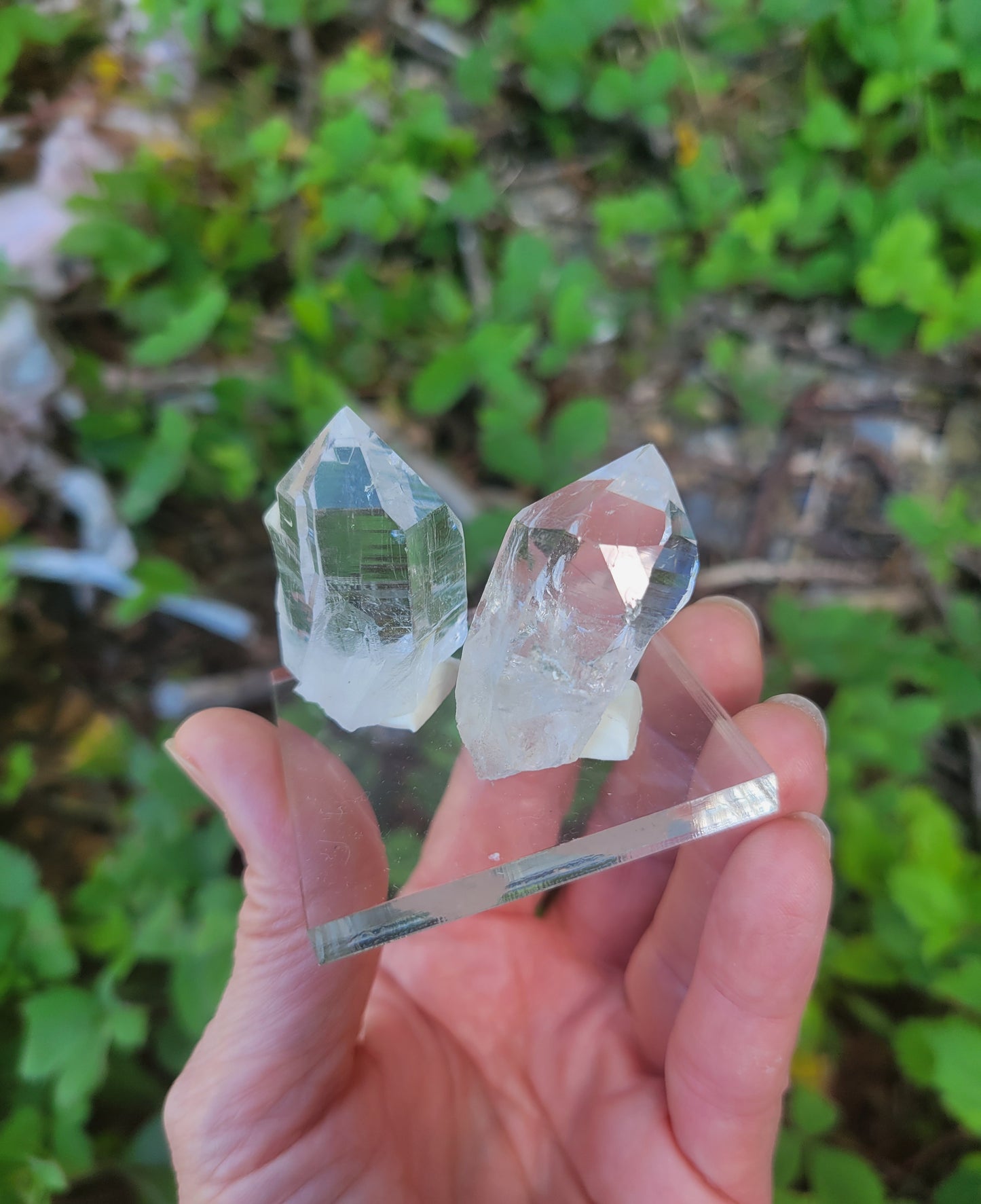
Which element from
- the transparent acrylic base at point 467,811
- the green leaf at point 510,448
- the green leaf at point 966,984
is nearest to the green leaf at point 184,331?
the green leaf at point 510,448

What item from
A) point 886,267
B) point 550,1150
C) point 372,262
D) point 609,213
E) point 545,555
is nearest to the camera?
point 545,555

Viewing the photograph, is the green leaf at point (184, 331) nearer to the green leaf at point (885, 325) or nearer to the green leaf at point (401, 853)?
the green leaf at point (401, 853)

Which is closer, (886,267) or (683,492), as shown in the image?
(886,267)

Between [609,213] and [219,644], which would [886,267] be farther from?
[219,644]

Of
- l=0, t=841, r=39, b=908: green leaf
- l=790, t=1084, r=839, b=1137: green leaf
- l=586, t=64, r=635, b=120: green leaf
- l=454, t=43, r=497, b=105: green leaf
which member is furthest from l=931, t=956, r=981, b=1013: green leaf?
l=454, t=43, r=497, b=105: green leaf

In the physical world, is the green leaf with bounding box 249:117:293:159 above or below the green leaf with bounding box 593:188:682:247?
above

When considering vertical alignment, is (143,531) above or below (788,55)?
Result: below

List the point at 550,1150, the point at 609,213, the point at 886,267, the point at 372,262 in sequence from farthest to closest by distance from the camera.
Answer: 1. the point at 372,262
2. the point at 609,213
3. the point at 886,267
4. the point at 550,1150

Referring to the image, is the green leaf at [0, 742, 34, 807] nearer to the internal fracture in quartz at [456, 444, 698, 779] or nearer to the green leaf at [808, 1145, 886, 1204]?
the internal fracture in quartz at [456, 444, 698, 779]

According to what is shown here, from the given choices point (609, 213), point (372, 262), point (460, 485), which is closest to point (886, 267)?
point (609, 213)
